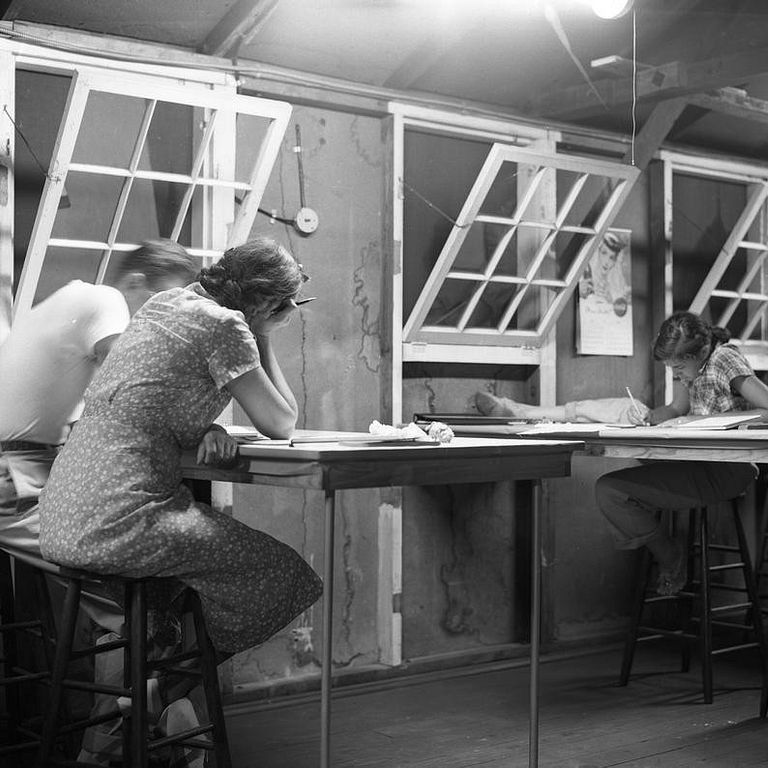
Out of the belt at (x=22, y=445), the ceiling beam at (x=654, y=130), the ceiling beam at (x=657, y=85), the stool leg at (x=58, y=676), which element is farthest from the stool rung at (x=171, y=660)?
the ceiling beam at (x=654, y=130)

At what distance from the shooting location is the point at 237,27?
4328 mm

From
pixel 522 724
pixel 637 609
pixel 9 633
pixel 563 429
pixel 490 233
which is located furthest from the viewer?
pixel 490 233

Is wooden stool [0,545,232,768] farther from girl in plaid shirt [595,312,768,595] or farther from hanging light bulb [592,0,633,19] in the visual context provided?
hanging light bulb [592,0,633,19]

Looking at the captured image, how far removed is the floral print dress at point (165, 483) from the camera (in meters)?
2.81

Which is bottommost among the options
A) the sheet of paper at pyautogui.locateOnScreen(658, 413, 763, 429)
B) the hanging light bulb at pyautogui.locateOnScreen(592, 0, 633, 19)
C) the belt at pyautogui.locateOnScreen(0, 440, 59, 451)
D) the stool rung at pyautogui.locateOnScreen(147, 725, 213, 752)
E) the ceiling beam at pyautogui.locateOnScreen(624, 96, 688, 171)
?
the stool rung at pyautogui.locateOnScreen(147, 725, 213, 752)

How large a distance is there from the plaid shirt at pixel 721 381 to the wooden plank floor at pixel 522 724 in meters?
1.21

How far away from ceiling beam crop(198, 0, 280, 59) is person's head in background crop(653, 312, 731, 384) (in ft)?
7.23

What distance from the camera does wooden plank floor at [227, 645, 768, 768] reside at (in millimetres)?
3727

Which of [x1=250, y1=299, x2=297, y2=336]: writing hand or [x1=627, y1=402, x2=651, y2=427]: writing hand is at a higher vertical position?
[x1=250, y1=299, x2=297, y2=336]: writing hand

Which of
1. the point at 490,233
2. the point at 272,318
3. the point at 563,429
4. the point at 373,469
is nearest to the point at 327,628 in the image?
the point at 373,469

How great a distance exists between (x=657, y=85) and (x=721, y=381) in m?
1.43

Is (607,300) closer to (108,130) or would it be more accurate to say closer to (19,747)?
(108,130)

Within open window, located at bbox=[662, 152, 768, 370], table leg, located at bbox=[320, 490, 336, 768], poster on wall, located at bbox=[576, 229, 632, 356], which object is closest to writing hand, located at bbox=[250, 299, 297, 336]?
table leg, located at bbox=[320, 490, 336, 768]

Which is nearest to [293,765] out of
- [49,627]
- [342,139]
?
[49,627]
